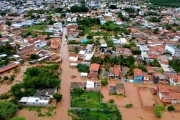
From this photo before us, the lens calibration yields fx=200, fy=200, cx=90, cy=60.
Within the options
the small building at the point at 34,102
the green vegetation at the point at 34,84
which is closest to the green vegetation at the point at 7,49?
the green vegetation at the point at 34,84

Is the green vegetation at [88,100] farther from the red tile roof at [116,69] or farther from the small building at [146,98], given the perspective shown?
the red tile roof at [116,69]

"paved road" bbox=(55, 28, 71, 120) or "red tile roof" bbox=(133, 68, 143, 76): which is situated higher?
"red tile roof" bbox=(133, 68, 143, 76)

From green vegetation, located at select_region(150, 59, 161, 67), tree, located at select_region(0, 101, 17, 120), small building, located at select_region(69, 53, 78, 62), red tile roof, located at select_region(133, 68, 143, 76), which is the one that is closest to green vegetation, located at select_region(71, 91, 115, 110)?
tree, located at select_region(0, 101, 17, 120)

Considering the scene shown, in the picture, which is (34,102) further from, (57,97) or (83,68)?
(83,68)

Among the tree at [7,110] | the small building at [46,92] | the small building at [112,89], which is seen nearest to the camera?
the tree at [7,110]

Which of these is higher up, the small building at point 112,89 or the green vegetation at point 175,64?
the green vegetation at point 175,64

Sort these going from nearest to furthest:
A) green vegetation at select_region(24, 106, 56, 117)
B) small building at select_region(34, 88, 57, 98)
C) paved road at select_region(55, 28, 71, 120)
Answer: green vegetation at select_region(24, 106, 56, 117) < paved road at select_region(55, 28, 71, 120) < small building at select_region(34, 88, 57, 98)

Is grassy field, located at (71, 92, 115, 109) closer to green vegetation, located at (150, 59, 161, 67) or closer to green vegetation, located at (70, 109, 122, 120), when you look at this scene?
green vegetation, located at (70, 109, 122, 120)

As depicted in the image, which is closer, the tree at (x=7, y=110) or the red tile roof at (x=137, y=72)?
the tree at (x=7, y=110)
